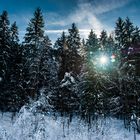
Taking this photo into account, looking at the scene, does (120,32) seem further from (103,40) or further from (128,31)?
(103,40)

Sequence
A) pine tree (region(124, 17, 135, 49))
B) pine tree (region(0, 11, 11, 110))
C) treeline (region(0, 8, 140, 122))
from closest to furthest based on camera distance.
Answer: treeline (region(0, 8, 140, 122)), pine tree (region(0, 11, 11, 110)), pine tree (region(124, 17, 135, 49))

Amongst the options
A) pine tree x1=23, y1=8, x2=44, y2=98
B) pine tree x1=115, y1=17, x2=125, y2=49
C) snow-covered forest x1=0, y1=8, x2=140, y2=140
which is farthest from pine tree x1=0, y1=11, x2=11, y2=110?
pine tree x1=115, y1=17, x2=125, y2=49

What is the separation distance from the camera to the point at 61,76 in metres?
34.8

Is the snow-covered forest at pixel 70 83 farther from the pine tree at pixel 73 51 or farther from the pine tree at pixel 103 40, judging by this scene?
the pine tree at pixel 103 40

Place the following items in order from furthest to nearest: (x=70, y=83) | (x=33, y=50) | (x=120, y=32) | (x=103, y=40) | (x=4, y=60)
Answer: (x=103, y=40) → (x=120, y=32) → (x=33, y=50) → (x=4, y=60) → (x=70, y=83)

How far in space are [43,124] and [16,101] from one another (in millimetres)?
15999

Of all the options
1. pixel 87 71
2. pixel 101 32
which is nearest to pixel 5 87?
pixel 87 71

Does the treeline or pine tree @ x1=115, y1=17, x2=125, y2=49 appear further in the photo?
pine tree @ x1=115, y1=17, x2=125, y2=49

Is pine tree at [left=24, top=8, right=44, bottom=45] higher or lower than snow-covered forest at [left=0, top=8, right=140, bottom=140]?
higher

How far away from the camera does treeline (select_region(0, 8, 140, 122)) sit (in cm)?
2762

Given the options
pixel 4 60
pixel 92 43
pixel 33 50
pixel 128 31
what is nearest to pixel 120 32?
pixel 128 31

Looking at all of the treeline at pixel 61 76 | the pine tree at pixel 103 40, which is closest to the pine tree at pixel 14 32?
the treeline at pixel 61 76

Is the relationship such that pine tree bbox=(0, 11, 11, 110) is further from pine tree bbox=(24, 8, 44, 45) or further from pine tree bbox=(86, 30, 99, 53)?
Answer: pine tree bbox=(86, 30, 99, 53)

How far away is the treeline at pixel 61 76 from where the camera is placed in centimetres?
2762
